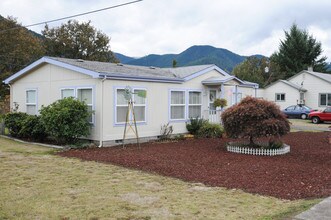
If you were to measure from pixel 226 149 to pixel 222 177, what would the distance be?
15.7ft

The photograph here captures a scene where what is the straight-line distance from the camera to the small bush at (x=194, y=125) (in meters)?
16.9

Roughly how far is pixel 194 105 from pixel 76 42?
3186 centimetres

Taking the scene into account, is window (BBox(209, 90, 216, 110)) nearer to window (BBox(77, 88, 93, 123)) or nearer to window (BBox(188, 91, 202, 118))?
window (BBox(188, 91, 202, 118))

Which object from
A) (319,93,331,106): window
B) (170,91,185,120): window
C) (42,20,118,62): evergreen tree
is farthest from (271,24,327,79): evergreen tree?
(170,91,185,120): window

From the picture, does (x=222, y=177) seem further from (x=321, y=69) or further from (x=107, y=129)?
(x=321, y=69)

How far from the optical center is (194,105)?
58.1ft

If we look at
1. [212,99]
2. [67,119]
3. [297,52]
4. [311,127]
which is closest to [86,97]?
[67,119]

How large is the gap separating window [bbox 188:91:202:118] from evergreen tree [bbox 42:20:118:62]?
29.1 meters

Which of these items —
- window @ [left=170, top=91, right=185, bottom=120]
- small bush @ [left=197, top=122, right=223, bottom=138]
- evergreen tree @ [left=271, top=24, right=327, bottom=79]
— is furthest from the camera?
evergreen tree @ [left=271, top=24, right=327, bottom=79]

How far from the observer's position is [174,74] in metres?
17.7

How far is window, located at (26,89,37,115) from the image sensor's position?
16859 mm

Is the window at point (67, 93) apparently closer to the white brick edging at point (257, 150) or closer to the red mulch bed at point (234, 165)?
the red mulch bed at point (234, 165)

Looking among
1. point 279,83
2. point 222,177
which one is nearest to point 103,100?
point 222,177

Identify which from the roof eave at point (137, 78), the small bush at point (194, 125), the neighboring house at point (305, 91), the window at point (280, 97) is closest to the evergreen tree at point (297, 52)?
the neighboring house at point (305, 91)
